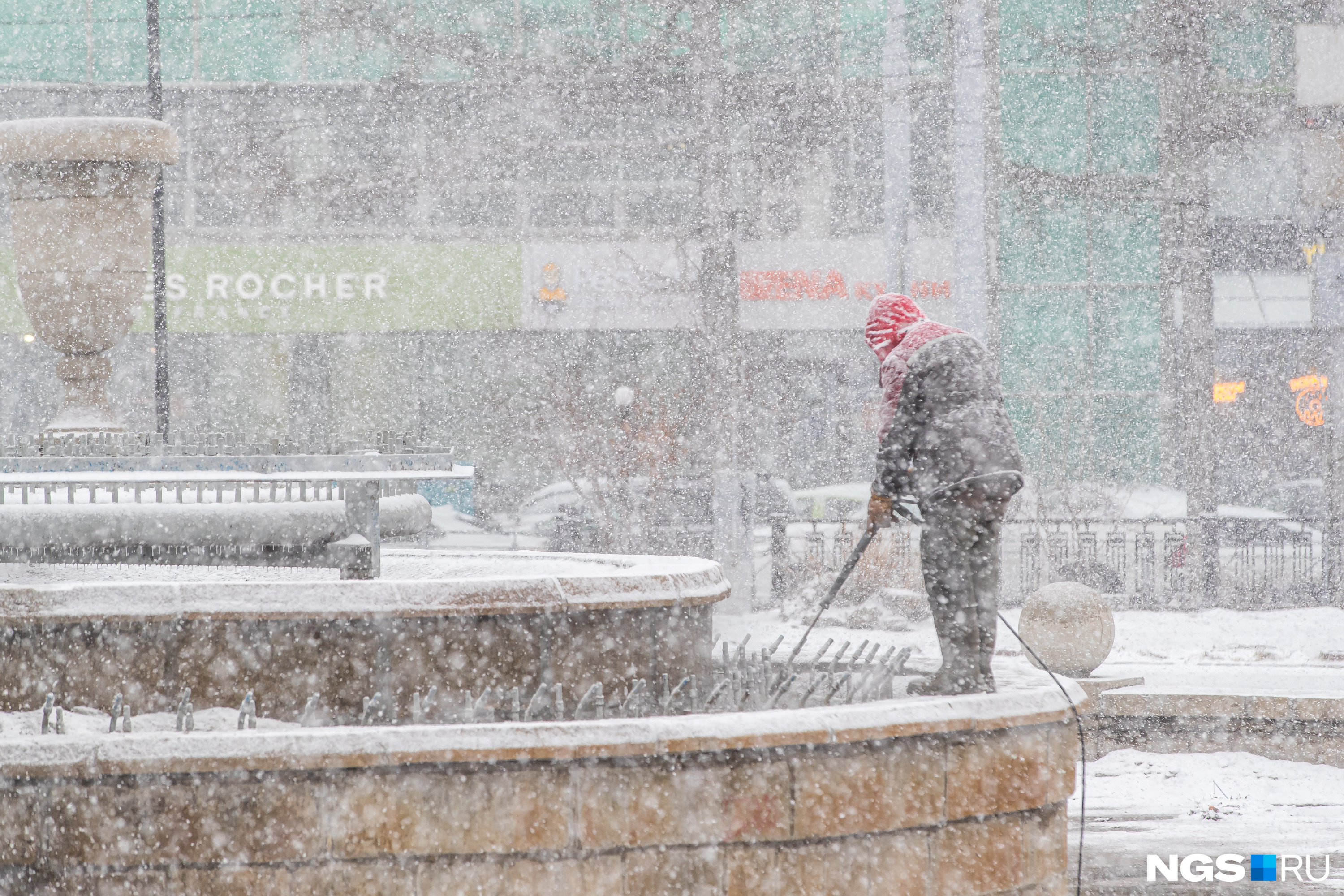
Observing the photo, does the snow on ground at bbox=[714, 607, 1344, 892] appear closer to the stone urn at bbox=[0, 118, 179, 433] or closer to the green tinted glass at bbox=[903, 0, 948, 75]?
the stone urn at bbox=[0, 118, 179, 433]

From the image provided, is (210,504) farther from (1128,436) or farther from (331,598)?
(1128,436)

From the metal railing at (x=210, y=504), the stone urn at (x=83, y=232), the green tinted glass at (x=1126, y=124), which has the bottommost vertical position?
the metal railing at (x=210, y=504)

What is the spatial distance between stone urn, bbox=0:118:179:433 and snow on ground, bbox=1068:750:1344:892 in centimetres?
560

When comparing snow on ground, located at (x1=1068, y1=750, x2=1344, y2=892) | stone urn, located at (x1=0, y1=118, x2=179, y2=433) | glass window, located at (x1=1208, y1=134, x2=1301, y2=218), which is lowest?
snow on ground, located at (x1=1068, y1=750, x2=1344, y2=892)

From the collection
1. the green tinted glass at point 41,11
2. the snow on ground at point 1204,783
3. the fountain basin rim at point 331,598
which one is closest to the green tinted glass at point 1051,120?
the snow on ground at point 1204,783

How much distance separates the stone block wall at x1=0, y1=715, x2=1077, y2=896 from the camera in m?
3.85

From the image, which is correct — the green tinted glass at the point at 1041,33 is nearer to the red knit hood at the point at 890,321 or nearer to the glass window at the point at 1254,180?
the glass window at the point at 1254,180

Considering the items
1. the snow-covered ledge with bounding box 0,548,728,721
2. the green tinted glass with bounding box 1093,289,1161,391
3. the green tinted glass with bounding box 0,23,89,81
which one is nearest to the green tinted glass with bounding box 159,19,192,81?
the green tinted glass with bounding box 0,23,89,81

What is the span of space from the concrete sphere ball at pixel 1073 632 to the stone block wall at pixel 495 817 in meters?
4.59

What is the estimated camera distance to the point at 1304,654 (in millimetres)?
11305

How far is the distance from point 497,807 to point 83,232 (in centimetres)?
474

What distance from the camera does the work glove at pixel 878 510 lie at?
16.8 feet

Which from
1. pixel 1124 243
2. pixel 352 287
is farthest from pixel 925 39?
pixel 352 287

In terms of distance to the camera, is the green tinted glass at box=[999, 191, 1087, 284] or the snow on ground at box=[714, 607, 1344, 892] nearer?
the snow on ground at box=[714, 607, 1344, 892]
